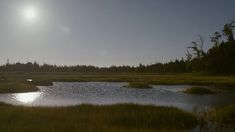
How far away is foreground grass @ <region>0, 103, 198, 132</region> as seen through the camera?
2395 cm

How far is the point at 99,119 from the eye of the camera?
92.6ft

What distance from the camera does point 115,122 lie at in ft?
92.8


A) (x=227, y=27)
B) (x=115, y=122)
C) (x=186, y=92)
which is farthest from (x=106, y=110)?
(x=227, y=27)

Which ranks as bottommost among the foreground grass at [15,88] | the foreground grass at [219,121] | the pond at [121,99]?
the foreground grass at [219,121]

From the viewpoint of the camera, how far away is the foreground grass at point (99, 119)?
78.6 ft

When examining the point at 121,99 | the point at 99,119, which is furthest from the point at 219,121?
the point at 121,99

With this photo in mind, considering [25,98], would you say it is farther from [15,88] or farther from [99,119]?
[99,119]

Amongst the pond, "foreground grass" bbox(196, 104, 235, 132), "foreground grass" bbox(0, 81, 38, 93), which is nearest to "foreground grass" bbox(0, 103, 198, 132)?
"foreground grass" bbox(196, 104, 235, 132)

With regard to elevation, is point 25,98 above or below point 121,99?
above

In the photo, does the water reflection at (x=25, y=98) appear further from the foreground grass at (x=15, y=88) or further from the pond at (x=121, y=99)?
the foreground grass at (x=15, y=88)

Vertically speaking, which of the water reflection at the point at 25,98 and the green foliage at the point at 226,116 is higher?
the water reflection at the point at 25,98

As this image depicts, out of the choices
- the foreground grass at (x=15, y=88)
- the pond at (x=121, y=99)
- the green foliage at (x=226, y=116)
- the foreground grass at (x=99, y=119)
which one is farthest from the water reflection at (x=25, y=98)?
the green foliage at (x=226, y=116)

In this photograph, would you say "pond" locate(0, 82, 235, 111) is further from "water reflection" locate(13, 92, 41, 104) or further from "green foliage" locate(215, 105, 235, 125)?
"green foliage" locate(215, 105, 235, 125)

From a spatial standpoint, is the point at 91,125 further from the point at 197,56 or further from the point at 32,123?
the point at 197,56
